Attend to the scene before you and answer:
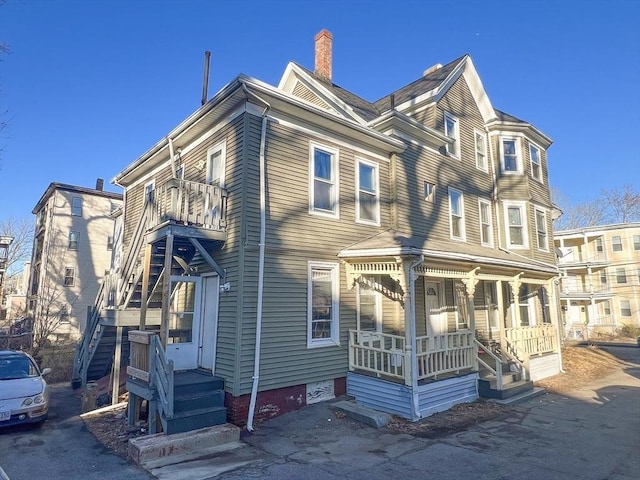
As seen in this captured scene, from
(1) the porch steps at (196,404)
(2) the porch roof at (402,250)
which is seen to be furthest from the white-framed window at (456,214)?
(1) the porch steps at (196,404)

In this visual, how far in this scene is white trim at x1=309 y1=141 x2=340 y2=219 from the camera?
32.8 feet

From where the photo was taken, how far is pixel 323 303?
980cm

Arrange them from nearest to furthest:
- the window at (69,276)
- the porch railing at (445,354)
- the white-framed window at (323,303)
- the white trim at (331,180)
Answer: the porch railing at (445,354)
the white-framed window at (323,303)
the white trim at (331,180)
the window at (69,276)

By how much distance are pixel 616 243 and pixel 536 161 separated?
26.0 metres

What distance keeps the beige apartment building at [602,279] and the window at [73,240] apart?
39750mm

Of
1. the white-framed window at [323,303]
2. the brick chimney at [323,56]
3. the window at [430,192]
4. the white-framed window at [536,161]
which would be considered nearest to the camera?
the white-framed window at [323,303]

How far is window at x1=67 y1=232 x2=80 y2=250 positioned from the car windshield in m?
22.0

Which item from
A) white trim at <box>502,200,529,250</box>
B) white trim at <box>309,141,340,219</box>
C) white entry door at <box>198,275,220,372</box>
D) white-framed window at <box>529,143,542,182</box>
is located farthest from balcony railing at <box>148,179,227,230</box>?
white-framed window at <box>529,143,542,182</box>

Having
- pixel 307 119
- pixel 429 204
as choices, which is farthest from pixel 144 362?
pixel 429 204

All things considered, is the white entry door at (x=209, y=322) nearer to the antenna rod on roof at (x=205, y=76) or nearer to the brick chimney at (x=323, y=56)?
the antenna rod on roof at (x=205, y=76)

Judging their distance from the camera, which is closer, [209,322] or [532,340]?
[209,322]

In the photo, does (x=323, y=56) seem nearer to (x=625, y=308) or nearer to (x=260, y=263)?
(x=260, y=263)

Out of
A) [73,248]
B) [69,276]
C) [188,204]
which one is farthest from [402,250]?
[73,248]

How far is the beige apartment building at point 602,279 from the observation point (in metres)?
35.1
